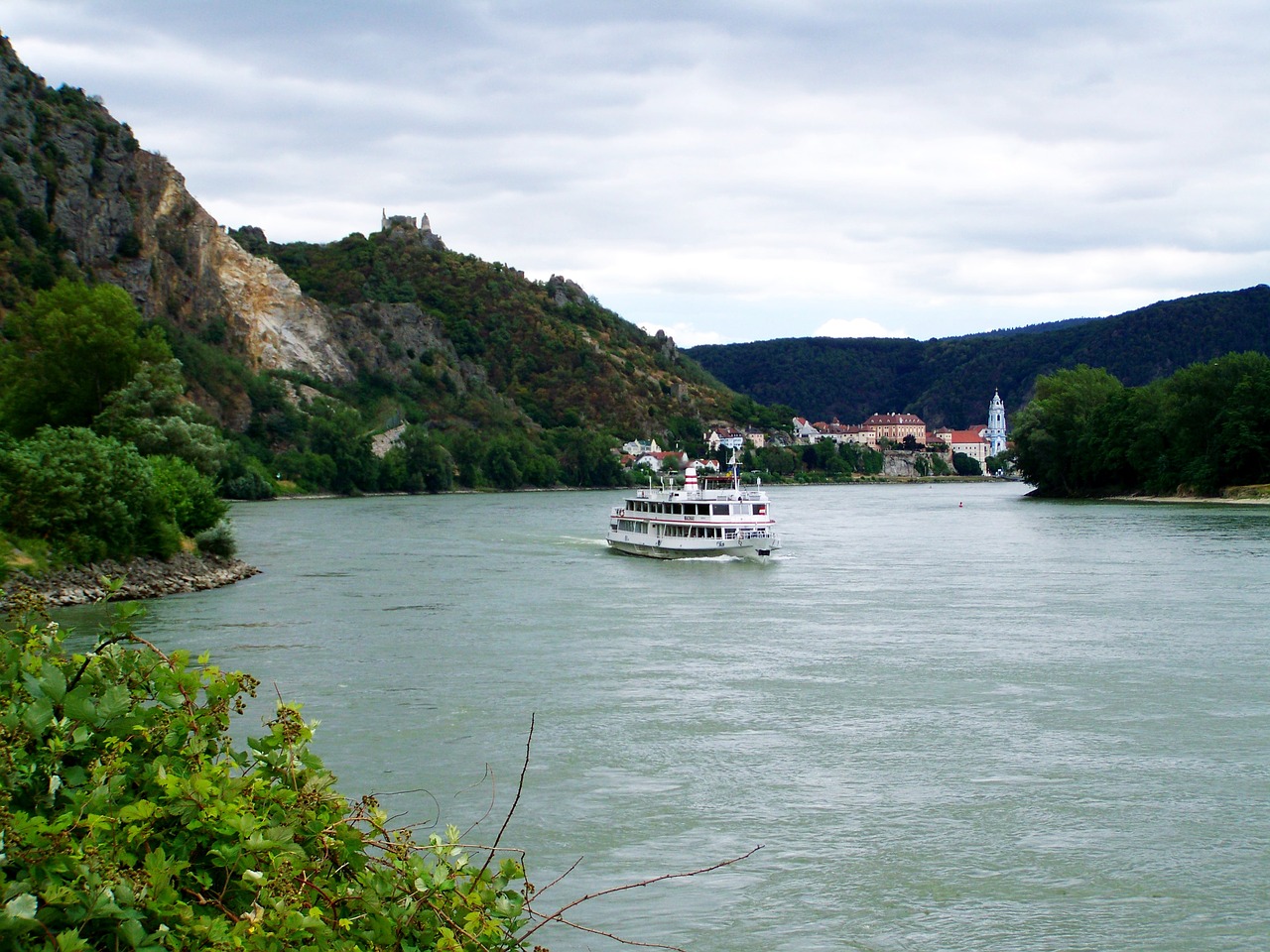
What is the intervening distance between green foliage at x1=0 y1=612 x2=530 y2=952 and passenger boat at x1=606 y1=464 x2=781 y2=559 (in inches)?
1380

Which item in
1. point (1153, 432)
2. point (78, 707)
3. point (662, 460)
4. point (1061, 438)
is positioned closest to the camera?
point (78, 707)

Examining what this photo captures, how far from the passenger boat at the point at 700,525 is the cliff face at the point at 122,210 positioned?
61.4 metres

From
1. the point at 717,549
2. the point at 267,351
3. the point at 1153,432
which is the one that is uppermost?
the point at 267,351

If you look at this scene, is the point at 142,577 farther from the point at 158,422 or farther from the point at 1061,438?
the point at 1061,438

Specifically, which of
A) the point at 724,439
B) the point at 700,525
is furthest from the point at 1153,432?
the point at 724,439

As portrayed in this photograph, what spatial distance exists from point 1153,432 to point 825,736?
232 ft

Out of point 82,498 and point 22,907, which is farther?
point 82,498

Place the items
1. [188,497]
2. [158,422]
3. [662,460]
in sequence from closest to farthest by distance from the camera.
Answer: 1. [188,497]
2. [158,422]
3. [662,460]

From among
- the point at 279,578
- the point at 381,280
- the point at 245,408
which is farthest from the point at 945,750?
the point at 381,280

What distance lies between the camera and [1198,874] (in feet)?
32.4

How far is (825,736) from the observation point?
1446 centimetres

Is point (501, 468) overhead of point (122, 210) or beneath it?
beneath

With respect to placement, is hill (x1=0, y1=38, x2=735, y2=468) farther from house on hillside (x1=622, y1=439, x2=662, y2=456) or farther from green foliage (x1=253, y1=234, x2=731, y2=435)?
house on hillside (x1=622, y1=439, x2=662, y2=456)

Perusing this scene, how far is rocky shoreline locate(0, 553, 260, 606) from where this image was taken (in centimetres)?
2625
